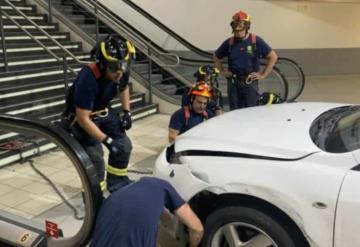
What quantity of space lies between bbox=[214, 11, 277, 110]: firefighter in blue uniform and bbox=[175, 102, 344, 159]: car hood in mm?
1526

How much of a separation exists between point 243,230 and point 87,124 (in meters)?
1.32

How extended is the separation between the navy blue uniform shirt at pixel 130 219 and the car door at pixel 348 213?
831mm

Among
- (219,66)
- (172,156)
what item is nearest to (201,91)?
(172,156)

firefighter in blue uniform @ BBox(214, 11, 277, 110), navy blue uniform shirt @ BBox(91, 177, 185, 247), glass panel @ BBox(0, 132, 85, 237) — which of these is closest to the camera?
navy blue uniform shirt @ BBox(91, 177, 185, 247)

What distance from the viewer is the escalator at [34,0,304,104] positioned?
7305 millimetres

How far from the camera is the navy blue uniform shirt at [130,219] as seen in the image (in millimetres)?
1739

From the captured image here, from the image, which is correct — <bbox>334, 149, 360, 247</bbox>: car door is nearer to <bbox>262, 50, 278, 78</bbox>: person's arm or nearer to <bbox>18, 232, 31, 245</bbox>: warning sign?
<bbox>18, 232, 31, 245</bbox>: warning sign

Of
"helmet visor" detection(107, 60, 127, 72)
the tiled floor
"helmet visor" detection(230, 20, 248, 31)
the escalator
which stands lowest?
the tiled floor

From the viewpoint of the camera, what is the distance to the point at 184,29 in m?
10.2

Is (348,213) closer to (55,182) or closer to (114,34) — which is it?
(55,182)

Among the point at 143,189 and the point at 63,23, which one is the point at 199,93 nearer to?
the point at 143,189

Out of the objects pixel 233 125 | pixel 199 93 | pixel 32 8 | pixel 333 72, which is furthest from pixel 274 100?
pixel 333 72

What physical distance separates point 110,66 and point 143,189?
3.71 feet

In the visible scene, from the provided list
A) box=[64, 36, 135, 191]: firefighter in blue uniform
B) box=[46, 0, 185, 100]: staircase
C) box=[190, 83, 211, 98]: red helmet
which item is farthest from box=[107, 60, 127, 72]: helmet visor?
box=[46, 0, 185, 100]: staircase
